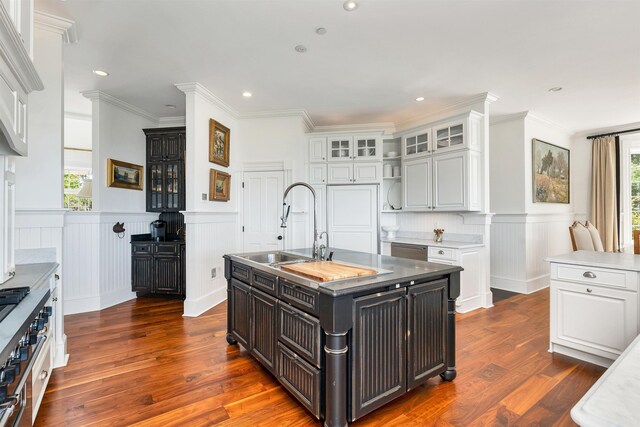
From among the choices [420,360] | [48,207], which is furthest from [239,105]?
[420,360]

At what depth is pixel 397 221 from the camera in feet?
16.8

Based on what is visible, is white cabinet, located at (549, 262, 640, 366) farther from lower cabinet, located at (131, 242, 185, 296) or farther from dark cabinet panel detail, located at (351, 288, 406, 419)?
lower cabinet, located at (131, 242, 185, 296)

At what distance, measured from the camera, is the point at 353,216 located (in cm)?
473

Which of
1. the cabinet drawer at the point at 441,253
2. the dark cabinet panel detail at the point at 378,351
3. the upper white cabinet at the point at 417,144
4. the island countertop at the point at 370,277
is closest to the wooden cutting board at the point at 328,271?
the island countertop at the point at 370,277

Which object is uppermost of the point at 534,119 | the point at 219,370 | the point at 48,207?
the point at 534,119

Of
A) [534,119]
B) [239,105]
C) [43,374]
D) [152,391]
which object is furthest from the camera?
[534,119]

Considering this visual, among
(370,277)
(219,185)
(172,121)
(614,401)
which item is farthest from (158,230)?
(614,401)

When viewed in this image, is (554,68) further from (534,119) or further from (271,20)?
(271,20)

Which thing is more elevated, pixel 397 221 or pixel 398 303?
pixel 397 221

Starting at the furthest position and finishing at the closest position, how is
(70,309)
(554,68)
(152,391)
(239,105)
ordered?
(239,105)
(70,309)
(554,68)
(152,391)

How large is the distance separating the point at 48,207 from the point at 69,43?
151 centimetres

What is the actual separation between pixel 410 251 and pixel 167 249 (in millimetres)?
3410

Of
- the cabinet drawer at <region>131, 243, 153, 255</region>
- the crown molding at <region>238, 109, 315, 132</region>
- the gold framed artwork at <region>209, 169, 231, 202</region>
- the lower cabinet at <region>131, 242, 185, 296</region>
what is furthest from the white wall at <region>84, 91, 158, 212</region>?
the crown molding at <region>238, 109, 315, 132</region>

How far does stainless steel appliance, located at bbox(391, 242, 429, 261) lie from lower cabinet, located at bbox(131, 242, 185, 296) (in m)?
3.04
